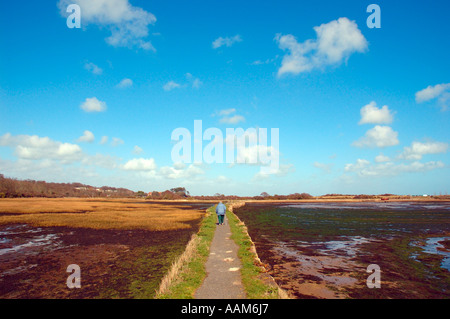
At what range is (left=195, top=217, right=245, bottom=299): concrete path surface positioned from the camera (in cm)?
872

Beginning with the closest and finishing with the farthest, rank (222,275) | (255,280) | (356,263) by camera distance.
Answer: (255,280), (222,275), (356,263)

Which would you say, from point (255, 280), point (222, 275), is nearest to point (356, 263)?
point (255, 280)

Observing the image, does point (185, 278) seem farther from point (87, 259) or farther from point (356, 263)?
point (356, 263)

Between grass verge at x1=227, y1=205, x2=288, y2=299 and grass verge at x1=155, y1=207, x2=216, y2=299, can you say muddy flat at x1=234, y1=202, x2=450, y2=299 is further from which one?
grass verge at x1=155, y1=207, x2=216, y2=299

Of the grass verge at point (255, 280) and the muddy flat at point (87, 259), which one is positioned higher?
the grass verge at point (255, 280)

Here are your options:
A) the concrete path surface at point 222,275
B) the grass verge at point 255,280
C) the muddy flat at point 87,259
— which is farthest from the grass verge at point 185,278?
the grass verge at point 255,280

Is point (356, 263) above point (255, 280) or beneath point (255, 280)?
beneath

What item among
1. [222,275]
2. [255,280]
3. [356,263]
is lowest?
[356,263]

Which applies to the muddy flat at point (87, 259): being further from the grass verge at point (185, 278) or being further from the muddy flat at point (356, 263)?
the muddy flat at point (356, 263)

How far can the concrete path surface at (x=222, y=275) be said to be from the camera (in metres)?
8.72

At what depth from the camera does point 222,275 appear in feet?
35.3

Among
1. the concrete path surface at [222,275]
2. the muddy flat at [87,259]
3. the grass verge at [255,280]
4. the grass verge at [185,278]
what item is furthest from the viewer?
the muddy flat at [87,259]

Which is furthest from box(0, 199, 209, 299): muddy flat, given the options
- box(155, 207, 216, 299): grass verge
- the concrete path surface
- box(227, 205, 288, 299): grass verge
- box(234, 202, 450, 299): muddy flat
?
box(234, 202, 450, 299): muddy flat

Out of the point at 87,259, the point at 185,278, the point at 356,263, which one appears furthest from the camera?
the point at 87,259
